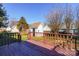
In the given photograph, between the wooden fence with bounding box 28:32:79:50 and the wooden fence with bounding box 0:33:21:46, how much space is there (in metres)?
0.19

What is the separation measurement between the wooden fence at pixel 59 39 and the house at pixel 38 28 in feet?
0.06

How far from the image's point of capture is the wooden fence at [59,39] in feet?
11.4

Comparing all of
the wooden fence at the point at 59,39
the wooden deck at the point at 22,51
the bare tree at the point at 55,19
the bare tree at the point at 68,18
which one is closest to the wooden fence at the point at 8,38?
the wooden deck at the point at 22,51

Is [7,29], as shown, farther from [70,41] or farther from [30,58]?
[70,41]

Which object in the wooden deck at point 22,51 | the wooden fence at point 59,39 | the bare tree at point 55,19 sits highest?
the bare tree at point 55,19

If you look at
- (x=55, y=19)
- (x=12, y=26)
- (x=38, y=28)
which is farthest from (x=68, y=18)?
(x=12, y=26)

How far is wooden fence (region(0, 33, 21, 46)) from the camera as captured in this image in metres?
3.55

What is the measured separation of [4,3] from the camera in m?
3.52

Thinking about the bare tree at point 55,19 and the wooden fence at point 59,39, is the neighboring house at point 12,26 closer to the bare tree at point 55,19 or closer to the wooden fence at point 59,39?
the wooden fence at point 59,39

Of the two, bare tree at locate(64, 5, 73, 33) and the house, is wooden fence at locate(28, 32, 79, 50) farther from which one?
bare tree at locate(64, 5, 73, 33)

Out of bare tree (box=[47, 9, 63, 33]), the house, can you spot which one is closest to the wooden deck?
the house

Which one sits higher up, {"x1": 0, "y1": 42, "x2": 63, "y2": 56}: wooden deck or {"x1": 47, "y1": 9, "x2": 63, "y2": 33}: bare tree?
{"x1": 47, "y1": 9, "x2": 63, "y2": 33}: bare tree

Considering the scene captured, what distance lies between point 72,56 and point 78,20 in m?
0.55

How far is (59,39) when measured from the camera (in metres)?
3.53
